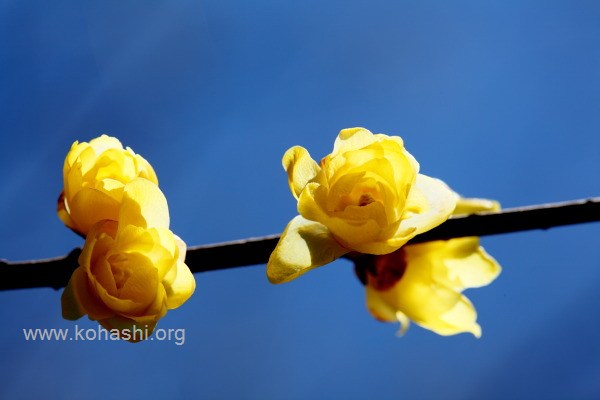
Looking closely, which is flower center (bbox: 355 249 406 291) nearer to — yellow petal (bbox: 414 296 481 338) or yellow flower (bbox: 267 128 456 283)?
yellow petal (bbox: 414 296 481 338)

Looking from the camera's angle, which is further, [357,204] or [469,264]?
[469,264]

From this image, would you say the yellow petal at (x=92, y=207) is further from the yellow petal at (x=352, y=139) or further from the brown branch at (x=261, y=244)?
the yellow petal at (x=352, y=139)

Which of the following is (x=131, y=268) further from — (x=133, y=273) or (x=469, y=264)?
(x=469, y=264)

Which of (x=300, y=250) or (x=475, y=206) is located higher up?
(x=475, y=206)

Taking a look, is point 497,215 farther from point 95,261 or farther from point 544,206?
point 95,261

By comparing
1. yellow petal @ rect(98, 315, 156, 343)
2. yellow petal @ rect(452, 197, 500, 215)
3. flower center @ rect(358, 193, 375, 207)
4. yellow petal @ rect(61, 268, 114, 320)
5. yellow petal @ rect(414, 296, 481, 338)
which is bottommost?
yellow petal @ rect(98, 315, 156, 343)

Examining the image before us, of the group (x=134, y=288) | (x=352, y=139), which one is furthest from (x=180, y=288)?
(x=352, y=139)

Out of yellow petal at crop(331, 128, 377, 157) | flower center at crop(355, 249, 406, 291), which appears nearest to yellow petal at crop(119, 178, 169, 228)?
A: yellow petal at crop(331, 128, 377, 157)
